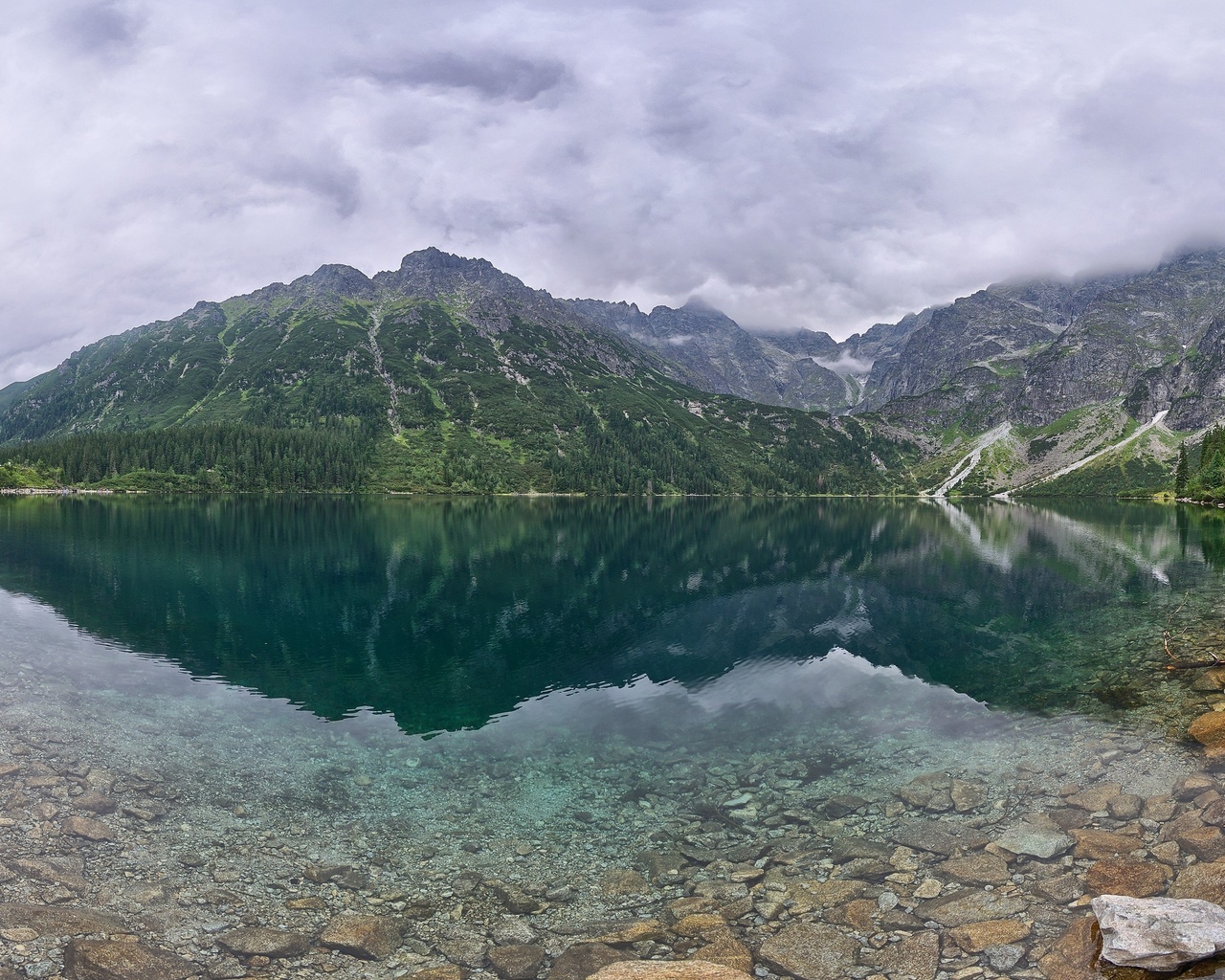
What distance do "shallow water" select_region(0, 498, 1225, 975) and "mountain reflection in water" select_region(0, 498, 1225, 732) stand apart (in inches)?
13.7

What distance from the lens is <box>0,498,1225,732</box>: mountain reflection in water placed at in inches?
1362

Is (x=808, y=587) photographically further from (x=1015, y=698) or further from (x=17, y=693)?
(x=17, y=693)

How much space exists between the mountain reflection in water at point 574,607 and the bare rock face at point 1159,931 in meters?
19.5

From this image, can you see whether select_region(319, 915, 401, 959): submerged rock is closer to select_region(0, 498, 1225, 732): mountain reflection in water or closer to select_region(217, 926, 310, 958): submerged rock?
select_region(217, 926, 310, 958): submerged rock

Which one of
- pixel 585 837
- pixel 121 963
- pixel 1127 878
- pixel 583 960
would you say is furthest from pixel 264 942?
pixel 1127 878

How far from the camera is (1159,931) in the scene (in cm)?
1132

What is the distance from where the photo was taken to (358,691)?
31.7m

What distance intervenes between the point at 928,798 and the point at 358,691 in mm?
24594

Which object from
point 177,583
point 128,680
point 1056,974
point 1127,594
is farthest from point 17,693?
point 1127,594

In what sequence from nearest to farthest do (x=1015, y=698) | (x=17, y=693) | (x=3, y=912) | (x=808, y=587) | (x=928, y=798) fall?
(x=3, y=912) → (x=928, y=798) → (x=17, y=693) → (x=1015, y=698) → (x=808, y=587)

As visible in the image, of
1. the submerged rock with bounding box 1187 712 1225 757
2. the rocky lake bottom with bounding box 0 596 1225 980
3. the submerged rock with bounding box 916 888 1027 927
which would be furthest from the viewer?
the submerged rock with bounding box 1187 712 1225 757

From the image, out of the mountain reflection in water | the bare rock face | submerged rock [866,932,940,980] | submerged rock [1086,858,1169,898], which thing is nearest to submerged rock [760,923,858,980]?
submerged rock [866,932,940,980]

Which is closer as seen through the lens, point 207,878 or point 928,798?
point 207,878

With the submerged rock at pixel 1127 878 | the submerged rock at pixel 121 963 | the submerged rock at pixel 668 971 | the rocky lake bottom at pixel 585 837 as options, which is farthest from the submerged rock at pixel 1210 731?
the submerged rock at pixel 121 963
